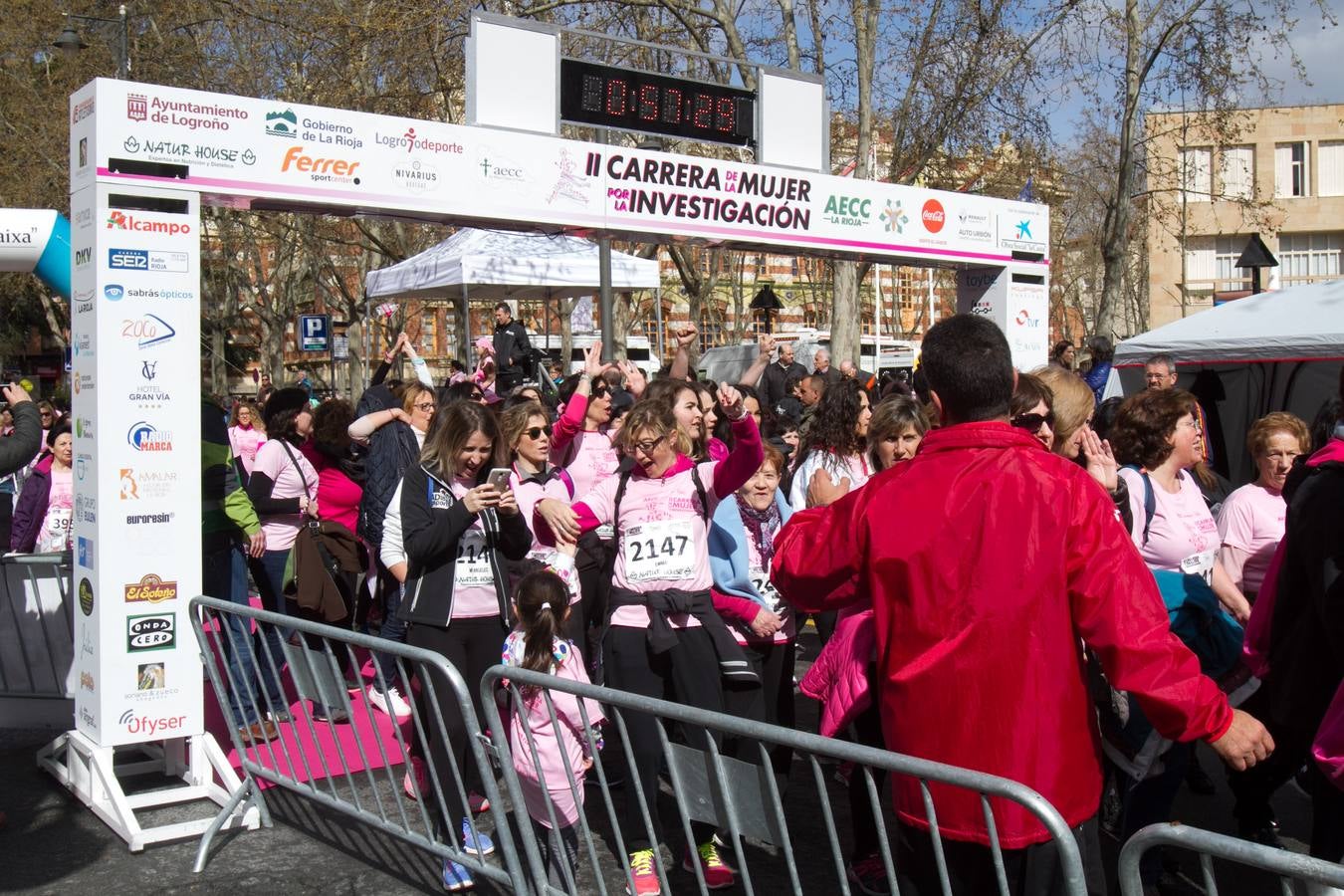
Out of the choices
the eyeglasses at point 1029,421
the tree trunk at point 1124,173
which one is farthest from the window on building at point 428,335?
the eyeglasses at point 1029,421

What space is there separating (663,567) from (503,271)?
9978 millimetres

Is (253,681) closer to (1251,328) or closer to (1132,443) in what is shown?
(1132,443)

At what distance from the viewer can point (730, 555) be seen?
549 centimetres

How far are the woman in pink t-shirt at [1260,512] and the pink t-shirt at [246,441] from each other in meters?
7.91

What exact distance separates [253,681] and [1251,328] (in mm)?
9479

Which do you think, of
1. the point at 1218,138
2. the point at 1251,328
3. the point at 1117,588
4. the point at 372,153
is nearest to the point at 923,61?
the point at 1218,138

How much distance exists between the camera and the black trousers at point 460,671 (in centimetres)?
499

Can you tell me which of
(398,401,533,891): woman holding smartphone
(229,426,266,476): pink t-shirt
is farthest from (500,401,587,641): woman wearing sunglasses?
(229,426,266,476): pink t-shirt

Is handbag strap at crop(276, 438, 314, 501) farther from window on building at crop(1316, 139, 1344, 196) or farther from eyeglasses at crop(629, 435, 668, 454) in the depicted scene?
window on building at crop(1316, 139, 1344, 196)

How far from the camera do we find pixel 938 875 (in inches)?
111

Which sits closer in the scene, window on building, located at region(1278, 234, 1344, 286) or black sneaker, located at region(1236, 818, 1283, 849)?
black sneaker, located at region(1236, 818, 1283, 849)

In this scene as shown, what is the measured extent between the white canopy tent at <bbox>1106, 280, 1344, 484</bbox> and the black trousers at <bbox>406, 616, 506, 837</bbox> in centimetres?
881

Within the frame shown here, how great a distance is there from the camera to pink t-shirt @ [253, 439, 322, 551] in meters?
7.80

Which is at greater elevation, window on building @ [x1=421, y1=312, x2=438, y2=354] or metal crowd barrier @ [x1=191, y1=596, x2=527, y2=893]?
window on building @ [x1=421, y1=312, x2=438, y2=354]
